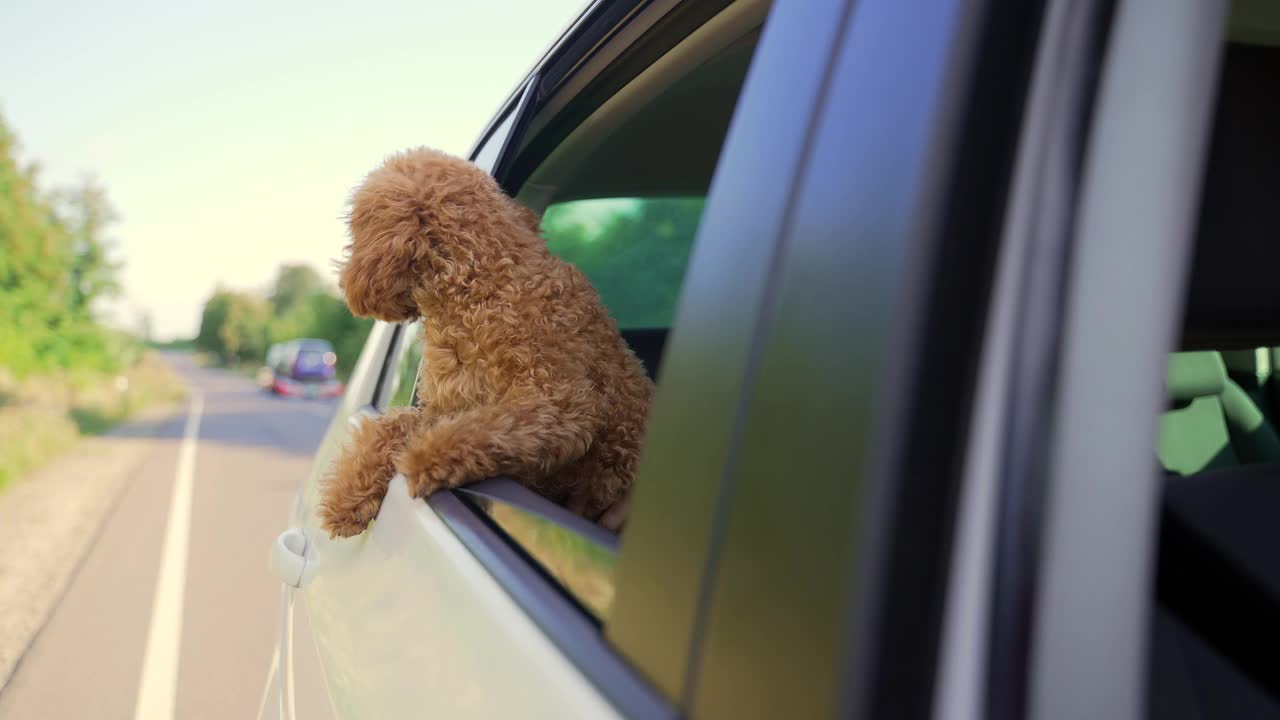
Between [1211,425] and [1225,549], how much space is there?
2.03 m

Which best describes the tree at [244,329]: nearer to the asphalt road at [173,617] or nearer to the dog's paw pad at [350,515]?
the asphalt road at [173,617]

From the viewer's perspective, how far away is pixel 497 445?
1.37 m

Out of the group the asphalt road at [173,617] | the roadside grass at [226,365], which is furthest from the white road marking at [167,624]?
the roadside grass at [226,365]

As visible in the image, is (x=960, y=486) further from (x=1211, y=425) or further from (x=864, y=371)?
(x=1211, y=425)

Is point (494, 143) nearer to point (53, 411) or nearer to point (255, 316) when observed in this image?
point (53, 411)

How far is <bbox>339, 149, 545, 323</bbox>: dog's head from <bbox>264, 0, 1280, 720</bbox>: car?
78 centimetres

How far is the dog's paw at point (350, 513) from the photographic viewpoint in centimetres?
159

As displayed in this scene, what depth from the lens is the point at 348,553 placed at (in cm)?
170

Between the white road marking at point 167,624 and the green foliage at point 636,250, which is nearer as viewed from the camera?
the green foliage at point 636,250

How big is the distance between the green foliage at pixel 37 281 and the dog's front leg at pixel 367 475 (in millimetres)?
19179

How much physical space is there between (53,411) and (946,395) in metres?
19.0

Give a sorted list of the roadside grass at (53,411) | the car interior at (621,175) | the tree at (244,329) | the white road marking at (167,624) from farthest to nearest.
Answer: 1. the tree at (244,329)
2. the roadside grass at (53,411)
3. the white road marking at (167,624)
4. the car interior at (621,175)

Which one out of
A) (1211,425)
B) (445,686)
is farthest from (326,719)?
(1211,425)

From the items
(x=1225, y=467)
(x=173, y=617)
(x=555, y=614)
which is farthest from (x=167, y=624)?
(x=1225, y=467)
